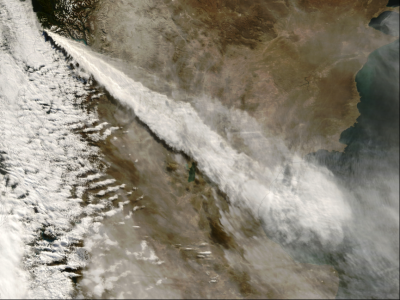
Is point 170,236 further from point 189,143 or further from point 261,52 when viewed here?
point 261,52

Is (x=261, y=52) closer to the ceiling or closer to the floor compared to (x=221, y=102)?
closer to the ceiling

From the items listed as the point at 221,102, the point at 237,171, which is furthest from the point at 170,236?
the point at 221,102

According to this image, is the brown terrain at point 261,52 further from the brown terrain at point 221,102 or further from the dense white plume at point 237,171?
the dense white plume at point 237,171

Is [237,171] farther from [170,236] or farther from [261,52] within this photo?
[261,52]

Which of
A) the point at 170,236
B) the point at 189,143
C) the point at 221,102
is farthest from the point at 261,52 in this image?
the point at 170,236

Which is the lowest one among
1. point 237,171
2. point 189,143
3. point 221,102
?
point 237,171
